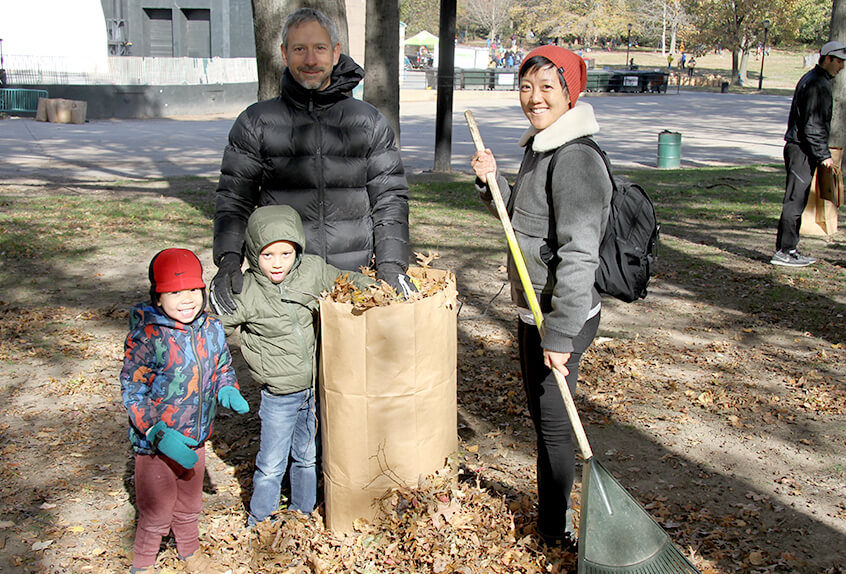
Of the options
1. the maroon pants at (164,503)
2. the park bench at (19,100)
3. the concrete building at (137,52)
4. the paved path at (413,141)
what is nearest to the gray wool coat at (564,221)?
the maroon pants at (164,503)

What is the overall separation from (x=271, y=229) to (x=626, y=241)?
129 centimetres

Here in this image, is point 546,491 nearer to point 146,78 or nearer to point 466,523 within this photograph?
point 466,523

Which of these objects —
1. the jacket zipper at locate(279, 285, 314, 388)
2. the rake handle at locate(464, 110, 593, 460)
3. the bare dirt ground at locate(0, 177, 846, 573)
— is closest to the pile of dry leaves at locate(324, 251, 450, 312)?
the jacket zipper at locate(279, 285, 314, 388)

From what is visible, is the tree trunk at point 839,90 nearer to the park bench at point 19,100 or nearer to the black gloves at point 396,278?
the black gloves at point 396,278

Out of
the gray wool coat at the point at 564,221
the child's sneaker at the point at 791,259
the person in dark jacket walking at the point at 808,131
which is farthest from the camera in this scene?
the child's sneaker at the point at 791,259

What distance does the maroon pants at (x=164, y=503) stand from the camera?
2945 mm

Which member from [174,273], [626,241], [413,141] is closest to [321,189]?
[174,273]

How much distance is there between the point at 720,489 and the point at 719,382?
4.70 feet

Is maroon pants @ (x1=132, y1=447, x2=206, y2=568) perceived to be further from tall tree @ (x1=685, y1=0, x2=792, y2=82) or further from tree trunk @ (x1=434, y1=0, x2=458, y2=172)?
tall tree @ (x1=685, y1=0, x2=792, y2=82)

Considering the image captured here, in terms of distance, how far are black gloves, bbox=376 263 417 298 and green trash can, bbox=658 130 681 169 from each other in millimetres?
12821

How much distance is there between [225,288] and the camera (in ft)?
9.96

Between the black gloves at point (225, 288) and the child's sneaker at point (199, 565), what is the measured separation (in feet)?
3.18

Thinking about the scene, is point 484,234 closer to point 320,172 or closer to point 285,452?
point 320,172

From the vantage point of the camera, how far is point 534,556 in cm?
311
